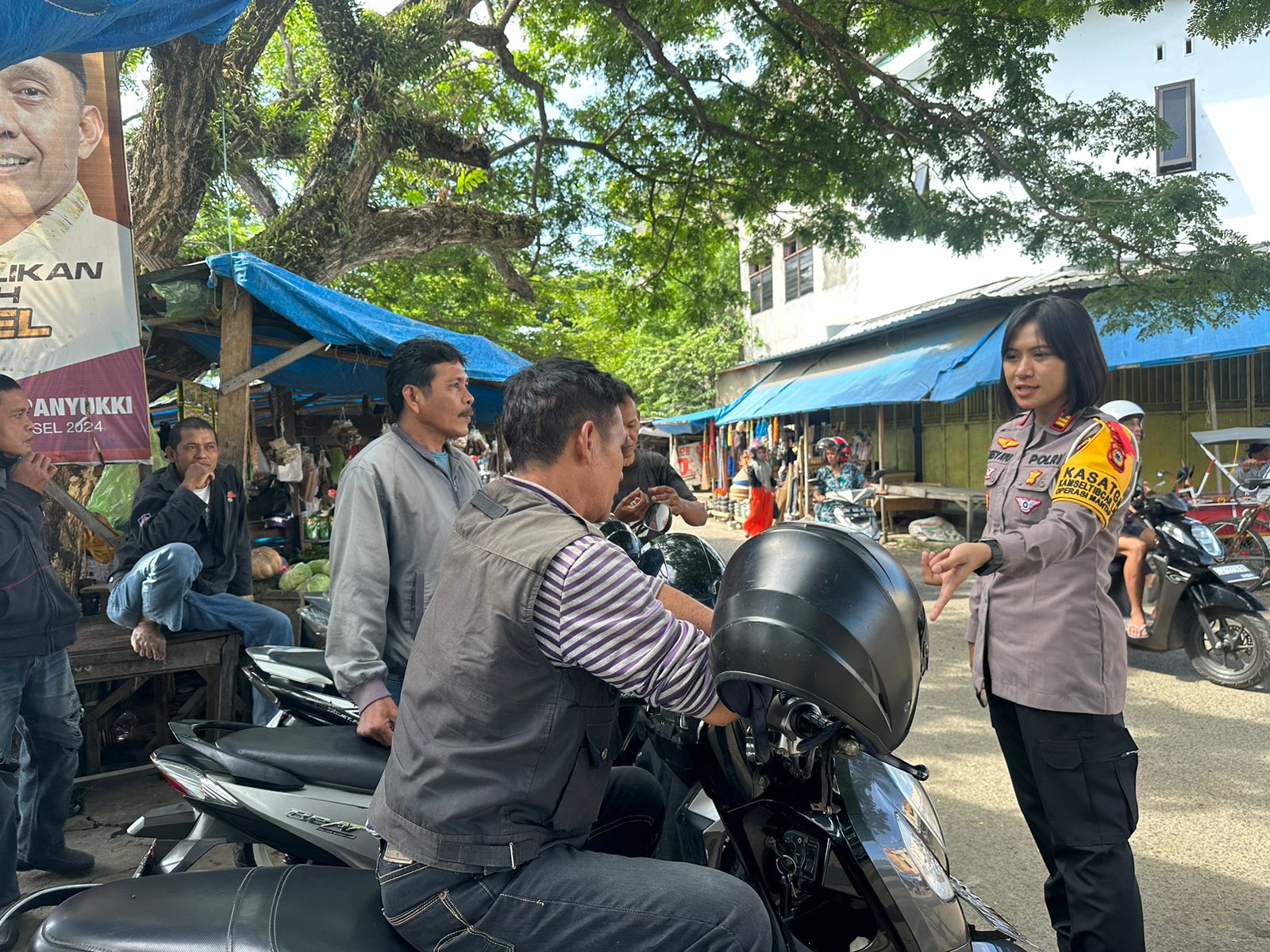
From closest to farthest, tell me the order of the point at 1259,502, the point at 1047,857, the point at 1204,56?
→ the point at 1047,857, the point at 1259,502, the point at 1204,56

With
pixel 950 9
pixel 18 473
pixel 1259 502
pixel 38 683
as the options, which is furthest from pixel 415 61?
pixel 1259 502

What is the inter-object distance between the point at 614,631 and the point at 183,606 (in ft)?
10.2

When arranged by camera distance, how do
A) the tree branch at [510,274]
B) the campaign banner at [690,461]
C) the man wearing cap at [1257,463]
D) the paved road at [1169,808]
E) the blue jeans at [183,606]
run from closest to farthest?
the paved road at [1169,808]
the blue jeans at [183,606]
the man wearing cap at [1257,463]
the tree branch at [510,274]
the campaign banner at [690,461]

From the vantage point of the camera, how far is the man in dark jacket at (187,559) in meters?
3.63

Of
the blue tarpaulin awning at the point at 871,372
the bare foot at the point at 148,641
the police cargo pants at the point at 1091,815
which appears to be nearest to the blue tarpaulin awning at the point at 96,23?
the bare foot at the point at 148,641

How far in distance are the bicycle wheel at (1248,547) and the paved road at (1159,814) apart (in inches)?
110

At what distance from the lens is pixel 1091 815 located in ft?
6.81

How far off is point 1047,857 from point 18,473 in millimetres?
3476

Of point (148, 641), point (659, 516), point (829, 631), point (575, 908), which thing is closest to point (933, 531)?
point (659, 516)

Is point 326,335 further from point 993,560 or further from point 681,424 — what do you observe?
point 681,424

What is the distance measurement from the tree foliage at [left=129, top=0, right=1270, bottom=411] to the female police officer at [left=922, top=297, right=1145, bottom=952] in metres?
3.92

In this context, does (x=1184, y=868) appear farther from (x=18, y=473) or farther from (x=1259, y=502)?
(x=1259, y=502)

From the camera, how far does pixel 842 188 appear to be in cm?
791

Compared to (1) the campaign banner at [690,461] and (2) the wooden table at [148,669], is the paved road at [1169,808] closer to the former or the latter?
(2) the wooden table at [148,669]
